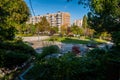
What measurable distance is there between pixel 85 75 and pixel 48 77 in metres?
1.15

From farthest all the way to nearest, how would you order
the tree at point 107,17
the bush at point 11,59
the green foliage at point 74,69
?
the tree at point 107,17
the bush at point 11,59
the green foliage at point 74,69

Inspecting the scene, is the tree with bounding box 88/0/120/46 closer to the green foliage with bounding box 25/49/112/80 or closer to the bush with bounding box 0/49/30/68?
the bush with bounding box 0/49/30/68

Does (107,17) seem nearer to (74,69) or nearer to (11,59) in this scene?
(11,59)

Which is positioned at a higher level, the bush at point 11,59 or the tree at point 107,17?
the tree at point 107,17

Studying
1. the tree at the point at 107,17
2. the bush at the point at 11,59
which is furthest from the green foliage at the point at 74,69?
the tree at the point at 107,17

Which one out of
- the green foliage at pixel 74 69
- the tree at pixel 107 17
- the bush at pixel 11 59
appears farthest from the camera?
the tree at pixel 107 17

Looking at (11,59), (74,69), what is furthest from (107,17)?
(74,69)

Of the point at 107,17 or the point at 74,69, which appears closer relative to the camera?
the point at 74,69

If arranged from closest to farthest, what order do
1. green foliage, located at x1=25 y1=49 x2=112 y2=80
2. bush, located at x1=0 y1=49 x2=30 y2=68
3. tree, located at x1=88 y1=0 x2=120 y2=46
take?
1. green foliage, located at x1=25 y1=49 x2=112 y2=80
2. bush, located at x1=0 y1=49 x2=30 y2=68
3. tree, located at x1=88 y1=0 x2=120 y2=46

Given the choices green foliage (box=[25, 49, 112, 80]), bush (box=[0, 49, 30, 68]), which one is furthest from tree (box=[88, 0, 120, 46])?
green foliage (box=[25, 49, 112, 80])

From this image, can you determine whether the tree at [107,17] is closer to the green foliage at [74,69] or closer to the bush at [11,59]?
the bush at [11,59]

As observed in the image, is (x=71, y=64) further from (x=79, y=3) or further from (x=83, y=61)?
(x=79, y=3)

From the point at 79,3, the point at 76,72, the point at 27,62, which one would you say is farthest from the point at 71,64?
the point at 27,62

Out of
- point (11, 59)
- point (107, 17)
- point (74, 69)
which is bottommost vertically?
point (11, 59)
